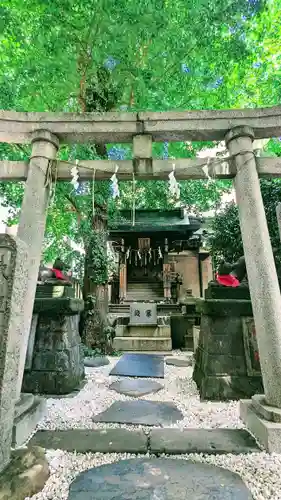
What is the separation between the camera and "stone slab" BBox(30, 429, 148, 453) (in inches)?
98.9

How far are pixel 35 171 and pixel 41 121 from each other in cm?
78

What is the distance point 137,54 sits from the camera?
6703 millimetres

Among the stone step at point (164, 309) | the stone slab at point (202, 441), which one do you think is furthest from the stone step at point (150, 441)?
the stone step at point (164, 309)

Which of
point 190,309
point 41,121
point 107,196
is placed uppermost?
point 107,196

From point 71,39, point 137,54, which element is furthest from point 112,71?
point 71,39

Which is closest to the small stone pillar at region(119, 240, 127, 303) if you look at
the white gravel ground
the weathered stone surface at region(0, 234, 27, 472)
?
the white gravel ground

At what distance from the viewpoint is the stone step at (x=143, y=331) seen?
9812mm

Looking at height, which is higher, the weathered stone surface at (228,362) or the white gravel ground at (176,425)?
the weathered stone surface at (228,362)

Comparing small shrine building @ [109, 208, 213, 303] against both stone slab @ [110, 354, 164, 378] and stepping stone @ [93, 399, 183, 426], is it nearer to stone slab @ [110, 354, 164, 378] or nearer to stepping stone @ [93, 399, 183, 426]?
stone slab @ [110, 354, 164, 378]

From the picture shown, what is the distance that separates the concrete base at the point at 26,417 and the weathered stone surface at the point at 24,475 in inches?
10.5

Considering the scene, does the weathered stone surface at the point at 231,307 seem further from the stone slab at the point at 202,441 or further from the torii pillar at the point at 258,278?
the stone slab at the point at 202,441

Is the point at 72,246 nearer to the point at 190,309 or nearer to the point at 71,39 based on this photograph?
the point at 190,309

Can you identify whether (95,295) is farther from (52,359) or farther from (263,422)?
(263,422)

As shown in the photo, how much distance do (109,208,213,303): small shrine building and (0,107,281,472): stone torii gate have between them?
1191 centimetres
